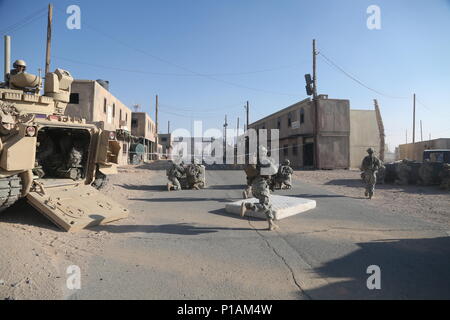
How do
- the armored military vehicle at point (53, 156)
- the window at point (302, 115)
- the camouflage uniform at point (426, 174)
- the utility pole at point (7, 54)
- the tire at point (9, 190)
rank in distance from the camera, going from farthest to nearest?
the window at point (302, 115)
the camouflage uniform at point (426, 174)
the utility pole at point (7, 54)
the armored military vehicle at point (53, 156)
the tire at point (9, 190)

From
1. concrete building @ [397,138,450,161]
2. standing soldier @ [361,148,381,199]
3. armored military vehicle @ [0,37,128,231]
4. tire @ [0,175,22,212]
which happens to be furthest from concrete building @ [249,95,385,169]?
tire @ [0,175,22,212]

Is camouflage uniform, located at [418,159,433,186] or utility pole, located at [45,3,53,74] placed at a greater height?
utility pole, located at [45,3,53,74]

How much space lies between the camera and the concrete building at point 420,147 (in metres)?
30.0

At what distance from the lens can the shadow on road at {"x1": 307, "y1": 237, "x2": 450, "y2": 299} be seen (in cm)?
300

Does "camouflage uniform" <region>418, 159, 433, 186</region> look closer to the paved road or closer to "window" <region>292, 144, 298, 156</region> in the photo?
the paved road

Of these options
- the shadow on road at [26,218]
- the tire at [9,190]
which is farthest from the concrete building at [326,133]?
the tire at [9,190]

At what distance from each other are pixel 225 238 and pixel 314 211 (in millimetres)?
3205

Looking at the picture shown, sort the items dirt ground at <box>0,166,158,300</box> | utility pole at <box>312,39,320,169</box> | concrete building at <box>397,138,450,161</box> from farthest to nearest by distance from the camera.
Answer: concrete building at <box>397,138,450,161</box>, utility pole at <box>312,39,320,169</box>, dirt ground at <box>0,166,158,300</box>

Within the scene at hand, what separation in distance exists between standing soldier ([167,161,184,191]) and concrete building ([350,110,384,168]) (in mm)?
21645

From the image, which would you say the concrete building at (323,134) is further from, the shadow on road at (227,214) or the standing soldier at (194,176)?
the shadow on road at (227,214)

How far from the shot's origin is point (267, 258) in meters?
3.98

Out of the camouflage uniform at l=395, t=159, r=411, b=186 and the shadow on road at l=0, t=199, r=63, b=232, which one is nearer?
the shadow on road at l=0, t=199, r=63, b=232

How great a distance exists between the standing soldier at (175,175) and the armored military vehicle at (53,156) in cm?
370

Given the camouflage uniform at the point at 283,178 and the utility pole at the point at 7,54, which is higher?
the utility pole at the point at 7,54
